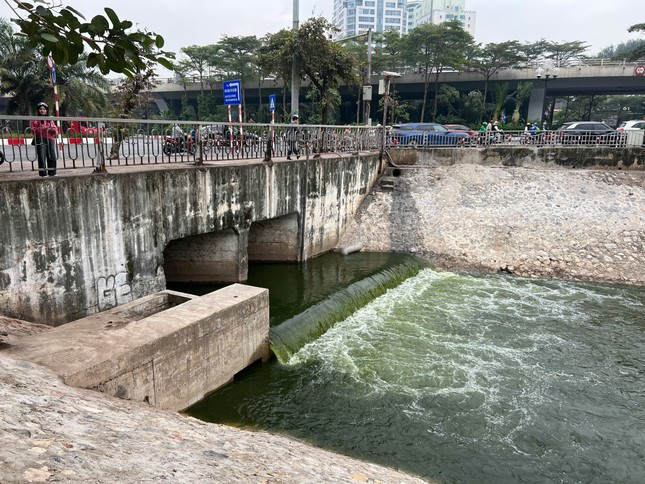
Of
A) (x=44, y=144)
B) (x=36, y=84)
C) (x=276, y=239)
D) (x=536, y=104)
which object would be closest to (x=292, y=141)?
(x=276, y=239)

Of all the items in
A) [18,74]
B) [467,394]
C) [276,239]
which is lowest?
[467,394]

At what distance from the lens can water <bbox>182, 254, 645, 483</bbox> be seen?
7480 mm

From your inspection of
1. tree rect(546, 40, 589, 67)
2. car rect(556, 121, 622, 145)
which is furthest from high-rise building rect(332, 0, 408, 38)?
car rect(556, 121, 622, 145)

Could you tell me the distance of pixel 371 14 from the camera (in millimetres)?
150500

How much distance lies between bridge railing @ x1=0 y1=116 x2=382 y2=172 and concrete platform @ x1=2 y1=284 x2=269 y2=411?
3115 mm

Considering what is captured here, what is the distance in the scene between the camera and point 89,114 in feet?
90.8

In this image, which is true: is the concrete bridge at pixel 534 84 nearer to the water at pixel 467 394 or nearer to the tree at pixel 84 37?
the water at pixel 467 394

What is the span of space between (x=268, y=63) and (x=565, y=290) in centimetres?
2024

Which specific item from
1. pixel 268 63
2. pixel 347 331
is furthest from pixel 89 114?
pixel 347 331

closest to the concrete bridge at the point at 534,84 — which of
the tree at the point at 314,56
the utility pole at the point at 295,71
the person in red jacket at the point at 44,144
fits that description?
the tree at the point at 314,56

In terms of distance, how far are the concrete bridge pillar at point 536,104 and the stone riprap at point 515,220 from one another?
29157mm

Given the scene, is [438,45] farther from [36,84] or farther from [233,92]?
[233,92]

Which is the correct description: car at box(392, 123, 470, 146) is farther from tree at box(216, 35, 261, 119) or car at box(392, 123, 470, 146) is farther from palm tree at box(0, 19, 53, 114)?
tree at box(216, 35, 261, 119)

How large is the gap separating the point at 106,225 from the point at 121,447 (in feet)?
19.6
